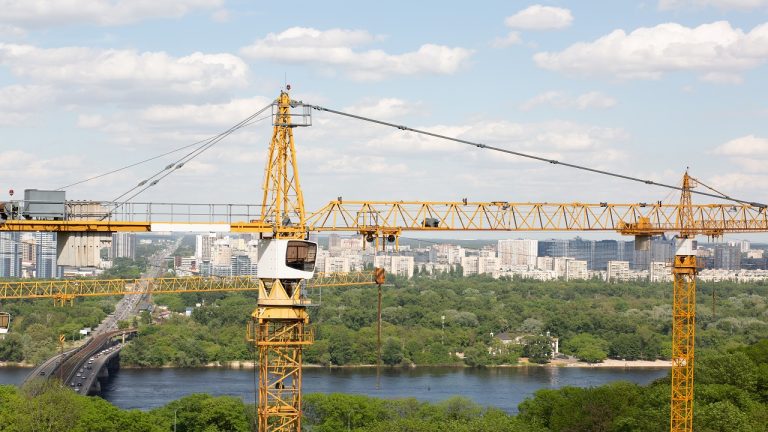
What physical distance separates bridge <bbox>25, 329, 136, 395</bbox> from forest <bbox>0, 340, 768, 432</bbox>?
64.8 ft

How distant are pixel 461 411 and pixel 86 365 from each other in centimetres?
3430

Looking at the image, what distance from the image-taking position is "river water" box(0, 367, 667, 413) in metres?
64.4

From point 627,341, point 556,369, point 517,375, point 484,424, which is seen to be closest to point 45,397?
point 484,424

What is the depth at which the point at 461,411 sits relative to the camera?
4625cm

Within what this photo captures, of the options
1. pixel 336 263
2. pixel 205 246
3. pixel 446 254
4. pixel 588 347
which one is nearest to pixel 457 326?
pixel 588 347

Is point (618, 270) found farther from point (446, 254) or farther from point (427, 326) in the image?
point (427, 326)

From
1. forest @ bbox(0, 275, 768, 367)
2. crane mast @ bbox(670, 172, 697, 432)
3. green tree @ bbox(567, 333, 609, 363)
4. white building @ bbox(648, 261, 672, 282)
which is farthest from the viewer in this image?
white building @ bbox(648, 261, 672, 282)

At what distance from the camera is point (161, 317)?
108 metres

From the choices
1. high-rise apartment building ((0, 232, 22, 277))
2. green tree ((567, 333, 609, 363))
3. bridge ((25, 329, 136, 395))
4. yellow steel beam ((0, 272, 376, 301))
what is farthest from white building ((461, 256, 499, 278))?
yellow steel beam ((0, 272, 376, 301))

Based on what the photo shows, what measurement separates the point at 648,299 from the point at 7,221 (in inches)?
3786

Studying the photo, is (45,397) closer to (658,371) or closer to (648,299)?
(658,371)

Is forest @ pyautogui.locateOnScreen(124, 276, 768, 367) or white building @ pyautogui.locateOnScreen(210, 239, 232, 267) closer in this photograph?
forest @ pyautogui.locateOnScreen(124, 276, 768, 367)

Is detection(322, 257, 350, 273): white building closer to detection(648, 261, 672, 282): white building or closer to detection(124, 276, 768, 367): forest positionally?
detection(124, 276, 768, 367): forest

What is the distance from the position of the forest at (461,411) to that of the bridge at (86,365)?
19744mm
